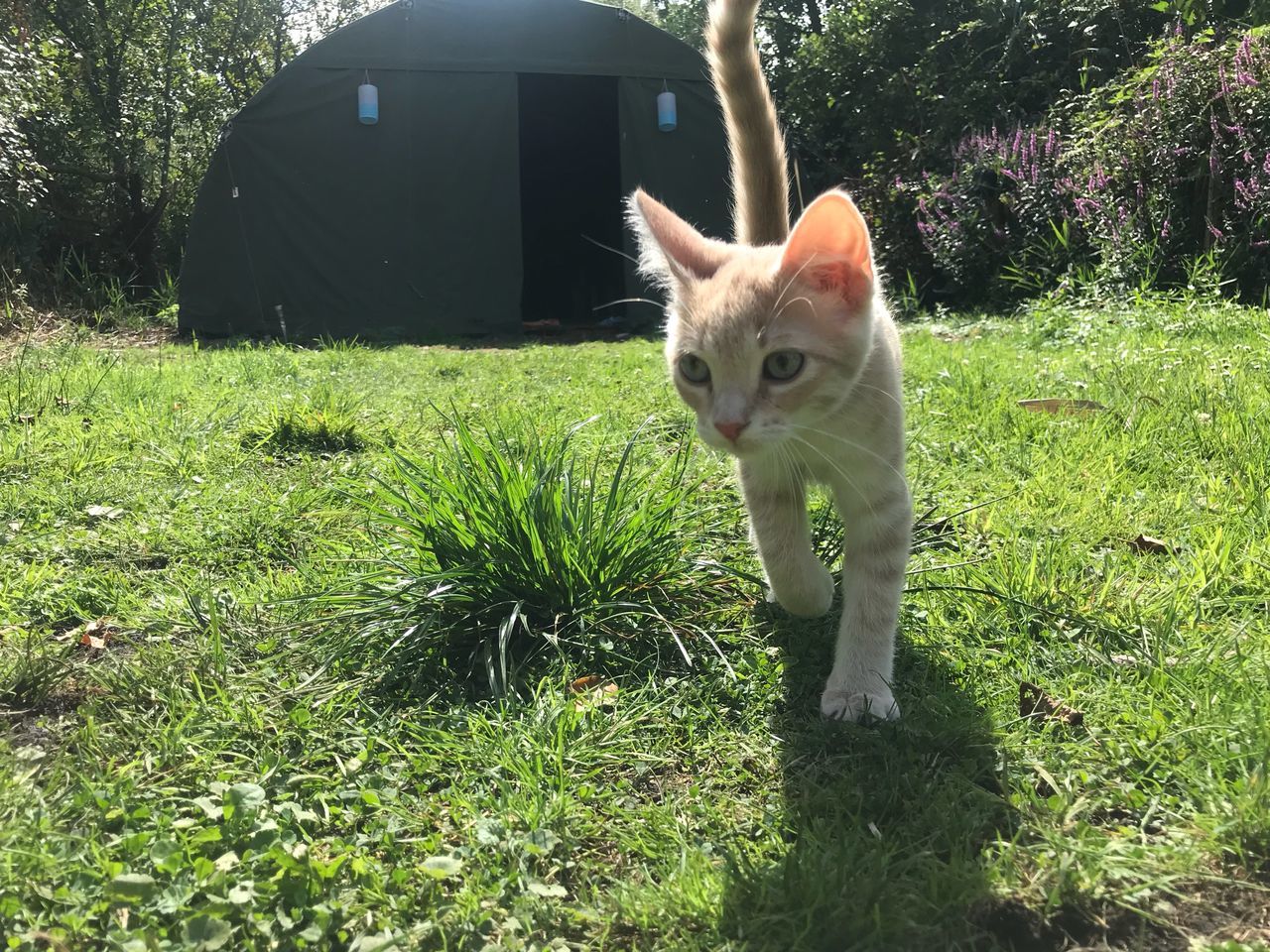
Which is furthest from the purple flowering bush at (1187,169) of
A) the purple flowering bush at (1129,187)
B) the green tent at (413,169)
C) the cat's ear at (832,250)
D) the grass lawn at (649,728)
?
the cat's ear at (832,250)

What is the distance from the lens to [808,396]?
169 centimetres

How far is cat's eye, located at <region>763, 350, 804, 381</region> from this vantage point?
1669 mm

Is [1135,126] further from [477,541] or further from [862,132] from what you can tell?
[477,541]

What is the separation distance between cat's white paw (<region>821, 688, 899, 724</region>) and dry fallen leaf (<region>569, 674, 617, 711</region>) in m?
0.43

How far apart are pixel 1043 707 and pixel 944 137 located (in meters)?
8.53

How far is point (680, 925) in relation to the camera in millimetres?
1132

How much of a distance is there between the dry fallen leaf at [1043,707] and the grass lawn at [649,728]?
16 millimetres

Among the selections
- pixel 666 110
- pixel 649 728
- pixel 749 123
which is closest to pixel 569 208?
pixel 666 110

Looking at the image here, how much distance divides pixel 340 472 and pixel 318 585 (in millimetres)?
1022

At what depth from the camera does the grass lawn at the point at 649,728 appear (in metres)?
1.13

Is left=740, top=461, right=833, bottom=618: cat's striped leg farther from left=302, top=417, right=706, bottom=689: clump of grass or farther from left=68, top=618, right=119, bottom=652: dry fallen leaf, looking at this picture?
left=68, top=618, right=119, bottom=652: dry fallen leaf

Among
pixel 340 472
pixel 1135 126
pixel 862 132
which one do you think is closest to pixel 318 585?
pixel 340 472

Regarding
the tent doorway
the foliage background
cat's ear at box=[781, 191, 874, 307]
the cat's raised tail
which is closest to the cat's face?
cat's ear at box=[781, 191, 874, 307]

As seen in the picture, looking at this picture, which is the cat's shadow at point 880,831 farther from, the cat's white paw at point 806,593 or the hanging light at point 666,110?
the hanging light at point 666,110
